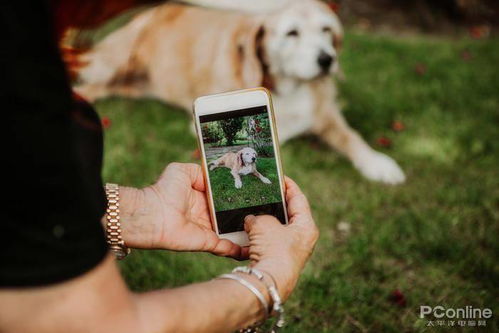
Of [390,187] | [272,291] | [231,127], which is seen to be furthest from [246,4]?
[272,291]

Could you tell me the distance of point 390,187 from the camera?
9.07 ft

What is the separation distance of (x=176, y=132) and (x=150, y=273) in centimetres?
145

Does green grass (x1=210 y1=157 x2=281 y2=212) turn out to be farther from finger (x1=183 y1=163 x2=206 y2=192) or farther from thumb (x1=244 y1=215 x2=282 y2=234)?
thumb (x1=244 y1=215 x2=282 y2=234)

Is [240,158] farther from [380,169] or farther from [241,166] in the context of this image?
[380,169]

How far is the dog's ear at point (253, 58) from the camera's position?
332 centimetres

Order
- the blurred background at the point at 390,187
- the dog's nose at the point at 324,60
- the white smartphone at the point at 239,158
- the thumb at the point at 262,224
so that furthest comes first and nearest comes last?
the dog's nose at the point at 324,60, the blurred background at the point at 390,187, the white smartphone at the point at 239,158, the thumb at the point at 262,224

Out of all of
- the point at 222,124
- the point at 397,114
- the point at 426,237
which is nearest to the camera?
the point at 222,124

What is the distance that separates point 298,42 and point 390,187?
1210 millimetres

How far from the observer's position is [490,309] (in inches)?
73.5

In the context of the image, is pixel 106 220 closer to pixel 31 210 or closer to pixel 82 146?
pixel 82 146

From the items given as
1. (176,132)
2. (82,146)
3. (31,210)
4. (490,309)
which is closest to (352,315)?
(490,309)

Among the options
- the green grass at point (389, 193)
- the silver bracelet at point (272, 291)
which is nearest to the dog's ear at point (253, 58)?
the green grass at point (389, 193)

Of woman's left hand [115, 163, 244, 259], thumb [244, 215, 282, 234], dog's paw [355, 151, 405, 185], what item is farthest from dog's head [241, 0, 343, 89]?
thumb [244, 215, 282, 234]

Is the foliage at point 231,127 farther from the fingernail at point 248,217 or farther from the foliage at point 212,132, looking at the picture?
the fingernail at point 248,217
